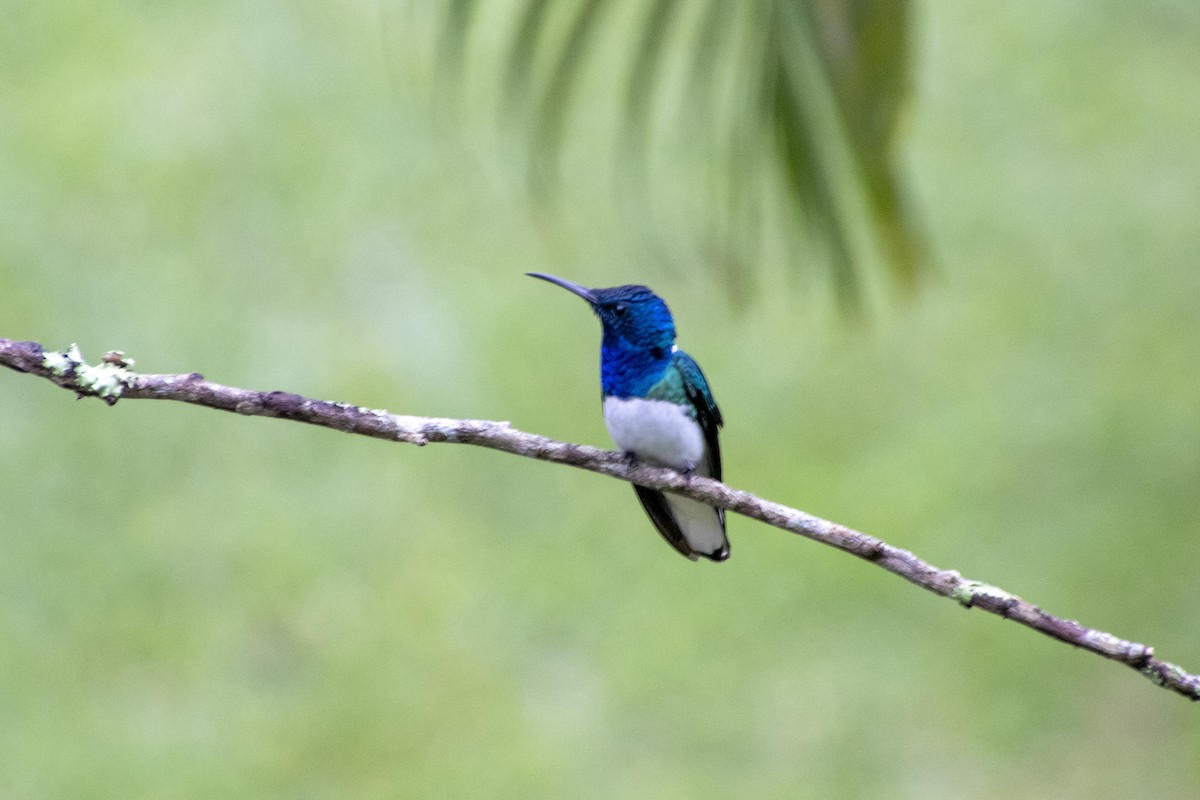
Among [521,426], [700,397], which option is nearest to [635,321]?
[700,397]

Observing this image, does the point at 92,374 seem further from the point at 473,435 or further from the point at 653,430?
the point at 653,430

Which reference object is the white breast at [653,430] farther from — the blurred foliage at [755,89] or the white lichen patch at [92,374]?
the white lichen patch at [92,374]

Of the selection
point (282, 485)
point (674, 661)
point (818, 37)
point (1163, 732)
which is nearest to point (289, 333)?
point (282, 485)

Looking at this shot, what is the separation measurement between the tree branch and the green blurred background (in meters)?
3.17

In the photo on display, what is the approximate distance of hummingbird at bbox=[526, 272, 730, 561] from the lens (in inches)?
110

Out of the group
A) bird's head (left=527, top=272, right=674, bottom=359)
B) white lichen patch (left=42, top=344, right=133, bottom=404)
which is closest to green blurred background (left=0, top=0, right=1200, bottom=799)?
bird's head (left=527, top=272, right=674, bottom=359)

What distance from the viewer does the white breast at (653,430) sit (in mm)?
2779

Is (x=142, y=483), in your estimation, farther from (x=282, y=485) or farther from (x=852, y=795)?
(x=852, y=795)

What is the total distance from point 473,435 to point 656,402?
3.46 ft

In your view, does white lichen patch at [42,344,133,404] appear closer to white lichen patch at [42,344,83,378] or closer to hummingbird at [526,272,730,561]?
white lichen patch at [42,344,83,378]

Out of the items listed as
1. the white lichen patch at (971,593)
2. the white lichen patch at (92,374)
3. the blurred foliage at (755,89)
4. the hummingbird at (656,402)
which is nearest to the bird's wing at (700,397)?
the hummingbird at (656,402)

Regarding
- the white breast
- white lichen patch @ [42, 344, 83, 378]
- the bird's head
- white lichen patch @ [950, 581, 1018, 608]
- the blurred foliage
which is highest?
the bird's head

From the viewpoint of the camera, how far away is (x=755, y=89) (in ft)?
5.54

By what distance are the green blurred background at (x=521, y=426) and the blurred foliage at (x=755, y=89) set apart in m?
3.10
